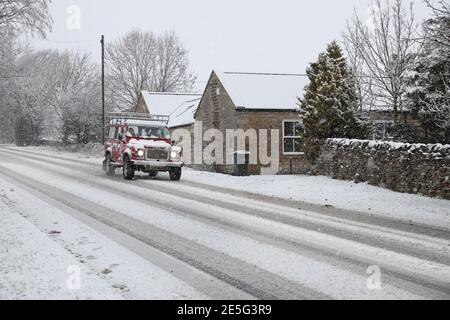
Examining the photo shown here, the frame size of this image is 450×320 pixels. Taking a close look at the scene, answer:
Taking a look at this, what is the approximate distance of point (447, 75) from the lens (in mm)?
16062

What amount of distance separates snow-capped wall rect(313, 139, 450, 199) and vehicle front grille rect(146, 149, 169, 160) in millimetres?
6646

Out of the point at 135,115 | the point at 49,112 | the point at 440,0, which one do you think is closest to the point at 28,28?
the point at 135,115

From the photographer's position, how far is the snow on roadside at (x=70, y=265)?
554cm

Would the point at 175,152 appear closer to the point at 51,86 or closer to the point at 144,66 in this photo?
the point at 144,66

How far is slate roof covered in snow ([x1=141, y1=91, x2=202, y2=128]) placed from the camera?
38344 mm

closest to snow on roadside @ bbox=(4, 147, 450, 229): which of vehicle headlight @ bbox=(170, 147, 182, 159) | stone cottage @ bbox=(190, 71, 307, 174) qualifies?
vehicle headlight @ bbox=(170, 147, 182, 159)

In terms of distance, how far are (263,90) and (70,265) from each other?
855 inches

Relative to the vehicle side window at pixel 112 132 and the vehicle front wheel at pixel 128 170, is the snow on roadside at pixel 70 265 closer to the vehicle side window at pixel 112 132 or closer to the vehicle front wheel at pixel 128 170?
the vehicle front wheel at pixel 128 170

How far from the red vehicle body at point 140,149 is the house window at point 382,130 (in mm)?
8828

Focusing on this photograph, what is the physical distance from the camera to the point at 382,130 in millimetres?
22922

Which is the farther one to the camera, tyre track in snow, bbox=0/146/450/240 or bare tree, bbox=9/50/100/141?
bare tree, bbox=9/50/100/141

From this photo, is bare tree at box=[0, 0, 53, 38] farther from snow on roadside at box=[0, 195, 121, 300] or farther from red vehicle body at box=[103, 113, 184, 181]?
snow on roadside at box=[0, 195, 121, 300]
